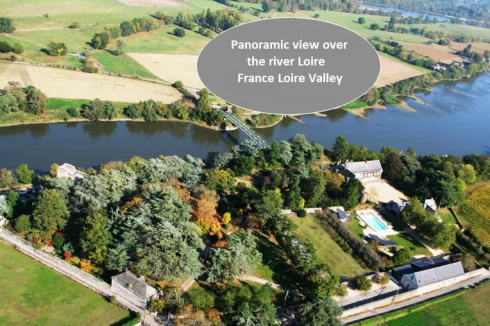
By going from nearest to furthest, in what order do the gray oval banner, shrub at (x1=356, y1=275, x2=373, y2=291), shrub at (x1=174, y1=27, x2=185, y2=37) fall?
1. the gray oval banner
2. shrub at (x1=356, y1=275, x2=373, y2=291)
3. shrub at (x1=174, y1=27, x2=185, y2=37)

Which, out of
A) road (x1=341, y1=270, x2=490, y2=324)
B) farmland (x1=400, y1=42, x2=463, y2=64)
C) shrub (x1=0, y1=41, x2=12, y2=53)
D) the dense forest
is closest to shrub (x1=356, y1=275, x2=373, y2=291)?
road (x1=341, y1=270, x2=490, y2=324)

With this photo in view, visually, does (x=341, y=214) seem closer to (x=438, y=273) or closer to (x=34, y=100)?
(x=438, y=273)

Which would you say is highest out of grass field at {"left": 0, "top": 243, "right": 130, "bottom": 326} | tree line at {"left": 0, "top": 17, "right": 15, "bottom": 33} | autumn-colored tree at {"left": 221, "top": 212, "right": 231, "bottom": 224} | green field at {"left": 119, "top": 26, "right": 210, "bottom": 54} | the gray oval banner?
the gray oval banner

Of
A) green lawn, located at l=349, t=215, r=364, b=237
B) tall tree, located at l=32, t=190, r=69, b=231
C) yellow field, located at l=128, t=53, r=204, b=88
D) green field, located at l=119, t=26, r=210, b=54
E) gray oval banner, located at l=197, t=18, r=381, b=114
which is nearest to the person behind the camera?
gray oval banner, located at l=197, t=18, r=381, b=114

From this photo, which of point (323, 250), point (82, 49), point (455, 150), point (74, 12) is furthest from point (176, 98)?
point (74, 12)

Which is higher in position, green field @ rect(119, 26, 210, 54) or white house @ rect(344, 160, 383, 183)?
green field @ rect(119, 26, 210, 54)

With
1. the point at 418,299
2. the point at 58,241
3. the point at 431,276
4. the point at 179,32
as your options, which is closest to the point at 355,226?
the point at 431,276

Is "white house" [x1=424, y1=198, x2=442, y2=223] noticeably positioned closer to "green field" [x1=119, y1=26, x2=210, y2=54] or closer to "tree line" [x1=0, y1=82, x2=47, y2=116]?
"tree line" [x1=0, y1=82, x2=47, y2=116]
